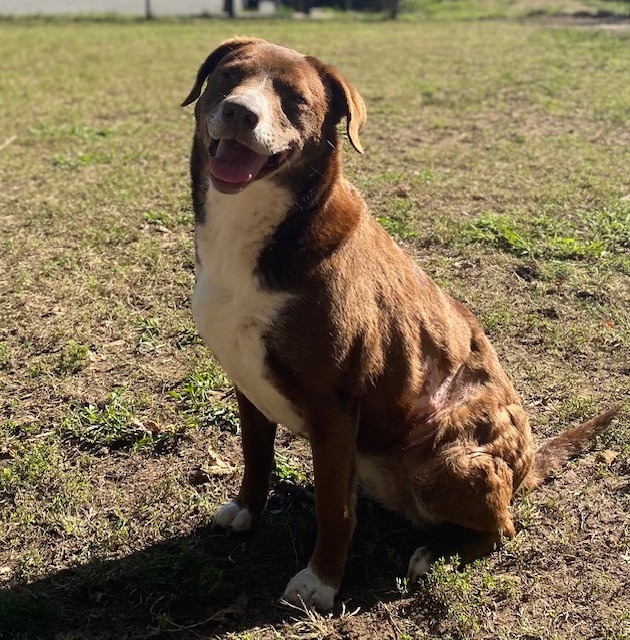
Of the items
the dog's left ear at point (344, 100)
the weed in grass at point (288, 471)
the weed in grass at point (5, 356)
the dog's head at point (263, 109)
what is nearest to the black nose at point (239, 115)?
the dog's head at point (263, 109)

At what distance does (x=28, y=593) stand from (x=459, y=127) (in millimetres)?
7502

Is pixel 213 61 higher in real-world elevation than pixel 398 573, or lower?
higher

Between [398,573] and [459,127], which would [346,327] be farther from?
[459,127]

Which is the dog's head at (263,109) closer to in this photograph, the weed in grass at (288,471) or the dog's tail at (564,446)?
the weed in grass at (288,471)

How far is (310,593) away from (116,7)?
78.6 ft

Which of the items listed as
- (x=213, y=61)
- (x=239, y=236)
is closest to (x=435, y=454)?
(x=239, y=236)

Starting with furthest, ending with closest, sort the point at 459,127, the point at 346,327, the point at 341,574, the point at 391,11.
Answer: the point at 391,11 < the point at 459,127 < the point at 341,574 < the point at 346,327

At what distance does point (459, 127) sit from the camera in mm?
8977

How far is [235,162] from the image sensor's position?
2.55 meters

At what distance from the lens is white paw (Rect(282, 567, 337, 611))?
2.74 metres

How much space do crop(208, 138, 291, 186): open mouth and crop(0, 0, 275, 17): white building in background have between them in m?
20.8

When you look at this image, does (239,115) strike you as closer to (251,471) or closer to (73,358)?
(251,471)

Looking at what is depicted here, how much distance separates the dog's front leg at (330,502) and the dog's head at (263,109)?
A: 844 mm

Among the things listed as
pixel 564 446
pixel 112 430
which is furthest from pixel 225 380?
pixel 564 446
